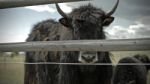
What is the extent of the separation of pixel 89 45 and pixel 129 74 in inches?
68.7

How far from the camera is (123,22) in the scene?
5277mm

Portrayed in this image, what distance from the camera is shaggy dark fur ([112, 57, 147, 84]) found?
493 cm

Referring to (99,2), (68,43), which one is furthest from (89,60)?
(99,2)

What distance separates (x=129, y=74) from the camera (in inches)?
194

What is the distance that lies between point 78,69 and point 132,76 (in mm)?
747

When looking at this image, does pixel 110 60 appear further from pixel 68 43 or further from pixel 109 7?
pixel 68 43

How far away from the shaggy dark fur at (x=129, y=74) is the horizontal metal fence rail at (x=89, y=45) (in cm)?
162

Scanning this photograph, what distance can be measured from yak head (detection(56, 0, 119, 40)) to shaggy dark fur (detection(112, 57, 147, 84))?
488 millimetres

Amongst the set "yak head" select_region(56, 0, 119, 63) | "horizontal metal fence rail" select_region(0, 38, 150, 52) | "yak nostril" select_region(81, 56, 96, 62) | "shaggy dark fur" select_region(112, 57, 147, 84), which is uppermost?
"yak head" select_region(56, 0, 119, 63)

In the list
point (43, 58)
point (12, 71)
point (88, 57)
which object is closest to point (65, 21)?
point (43, 58)

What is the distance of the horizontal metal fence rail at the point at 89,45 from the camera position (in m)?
3.07

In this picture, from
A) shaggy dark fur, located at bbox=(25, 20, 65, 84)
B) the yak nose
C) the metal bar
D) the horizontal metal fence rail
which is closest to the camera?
the horizontal metal fence rail

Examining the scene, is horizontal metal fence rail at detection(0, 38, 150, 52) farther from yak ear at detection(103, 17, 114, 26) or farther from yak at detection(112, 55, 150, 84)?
yak at detection(112, 55, 150, 84)

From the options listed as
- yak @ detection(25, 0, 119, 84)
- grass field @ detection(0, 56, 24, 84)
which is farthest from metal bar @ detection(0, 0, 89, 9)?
grass field @ detection(0, 56, 24, 84)
